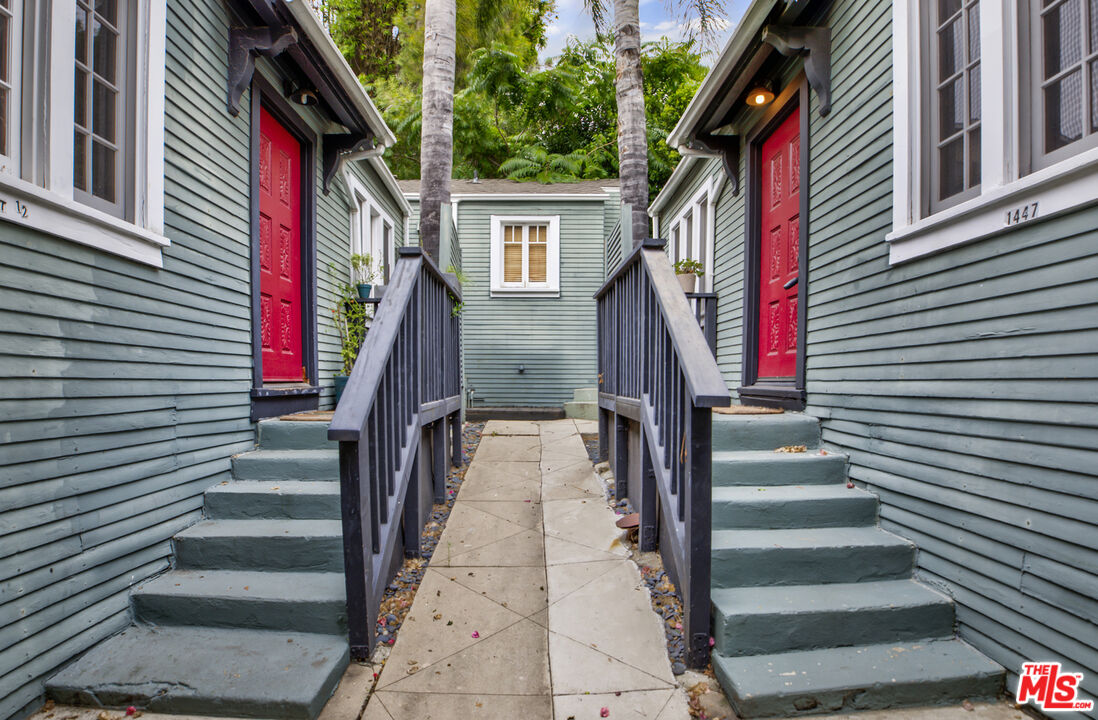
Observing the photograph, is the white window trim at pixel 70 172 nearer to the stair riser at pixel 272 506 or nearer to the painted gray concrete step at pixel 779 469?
the stair riser at pixel 272 506

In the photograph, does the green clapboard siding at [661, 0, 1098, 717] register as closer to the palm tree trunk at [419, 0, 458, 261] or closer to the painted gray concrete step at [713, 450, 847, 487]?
the painted gray concrete step at [713, 450, 847, 487]

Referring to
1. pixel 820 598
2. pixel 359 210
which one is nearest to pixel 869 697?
pixel 820 598

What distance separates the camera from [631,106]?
20.1ft

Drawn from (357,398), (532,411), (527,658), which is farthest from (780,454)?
(532,411)

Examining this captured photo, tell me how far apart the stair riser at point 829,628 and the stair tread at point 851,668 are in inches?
1.1

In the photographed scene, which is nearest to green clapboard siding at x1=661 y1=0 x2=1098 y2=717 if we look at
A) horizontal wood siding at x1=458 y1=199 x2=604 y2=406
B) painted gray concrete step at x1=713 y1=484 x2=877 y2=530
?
painted gray concrete step at x1=713 y1=484 x2=877 y2=530

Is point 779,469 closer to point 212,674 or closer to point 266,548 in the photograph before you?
point 266,548

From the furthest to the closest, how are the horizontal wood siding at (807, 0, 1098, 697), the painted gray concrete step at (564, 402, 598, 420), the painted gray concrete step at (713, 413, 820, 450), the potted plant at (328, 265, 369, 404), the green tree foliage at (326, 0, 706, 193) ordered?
the green tree foliage at (326, 0, 706, 193)
the painted gray concrete step at (564, 402, 598, 420)
the potted plant at (328, 265, 369, 404)
the painted gray concrete step at (713, 413, 820, 450)
the horizontal wood siding at (807, 0, 1098, 697)

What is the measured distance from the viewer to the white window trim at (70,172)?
6.62ft

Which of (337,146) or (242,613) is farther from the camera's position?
(337,146)

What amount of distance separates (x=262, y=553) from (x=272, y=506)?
314 millimetres

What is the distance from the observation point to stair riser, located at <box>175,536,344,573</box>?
8.29ft

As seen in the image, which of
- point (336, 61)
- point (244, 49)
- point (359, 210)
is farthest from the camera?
point (359, 210)

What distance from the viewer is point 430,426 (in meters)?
3.73
